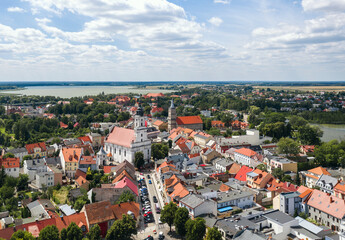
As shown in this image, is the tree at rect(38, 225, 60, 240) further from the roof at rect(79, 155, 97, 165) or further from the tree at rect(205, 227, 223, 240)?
the roof at rect(79, 155, 97, 165)

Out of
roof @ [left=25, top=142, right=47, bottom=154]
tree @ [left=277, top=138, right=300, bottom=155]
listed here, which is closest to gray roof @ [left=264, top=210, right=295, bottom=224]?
tree @ [left=277, top=138, right=300, bottom=155]

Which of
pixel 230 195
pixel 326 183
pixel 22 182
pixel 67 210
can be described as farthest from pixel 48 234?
pixel 326 183

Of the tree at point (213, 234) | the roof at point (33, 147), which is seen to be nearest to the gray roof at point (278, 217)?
the tree at point (213, 234)

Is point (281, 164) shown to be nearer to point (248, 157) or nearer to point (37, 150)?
point (248, 157)

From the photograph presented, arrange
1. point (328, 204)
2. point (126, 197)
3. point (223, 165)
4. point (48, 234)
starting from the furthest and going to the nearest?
1. point (223, 165)
2. point (126, 197)
3. point (328, 204)
4. point (48, 234)

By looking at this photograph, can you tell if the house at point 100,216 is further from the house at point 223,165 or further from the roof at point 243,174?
the house at point 223,165

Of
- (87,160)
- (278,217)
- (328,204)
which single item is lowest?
(278,217)

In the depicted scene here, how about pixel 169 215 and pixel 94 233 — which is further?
pixel 169 215
